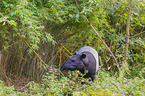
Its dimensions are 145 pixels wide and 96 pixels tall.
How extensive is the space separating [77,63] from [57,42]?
1027 mm

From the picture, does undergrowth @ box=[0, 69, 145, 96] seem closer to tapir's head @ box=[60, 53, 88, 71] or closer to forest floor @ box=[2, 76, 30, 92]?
tapir's head @ box=[60, 53, 88, 71]

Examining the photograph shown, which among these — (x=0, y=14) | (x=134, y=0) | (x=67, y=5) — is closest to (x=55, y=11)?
(x=67, y=5)

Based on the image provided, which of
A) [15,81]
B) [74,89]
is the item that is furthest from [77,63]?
[15,81]

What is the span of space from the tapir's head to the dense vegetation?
200mm

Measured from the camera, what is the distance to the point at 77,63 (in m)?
4.14

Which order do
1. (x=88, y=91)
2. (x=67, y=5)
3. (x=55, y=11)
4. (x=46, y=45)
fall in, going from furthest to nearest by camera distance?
(x=46, y=45)
(x=67, y=5)
(x=55, y=11)
(x=88, y=91)

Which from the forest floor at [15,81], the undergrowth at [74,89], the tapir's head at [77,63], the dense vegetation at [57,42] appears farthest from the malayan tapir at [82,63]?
the forest floor at [15,81]

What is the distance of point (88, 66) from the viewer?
4363 millimetres

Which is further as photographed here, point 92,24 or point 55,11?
point 92,24

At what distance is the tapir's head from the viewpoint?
4.07 m

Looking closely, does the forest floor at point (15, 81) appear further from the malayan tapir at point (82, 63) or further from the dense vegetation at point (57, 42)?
the malayan tapir at point (82, 63)

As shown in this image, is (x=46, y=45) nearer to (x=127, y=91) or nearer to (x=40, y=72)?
(x=40, y=72)

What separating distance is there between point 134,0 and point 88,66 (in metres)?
2.35

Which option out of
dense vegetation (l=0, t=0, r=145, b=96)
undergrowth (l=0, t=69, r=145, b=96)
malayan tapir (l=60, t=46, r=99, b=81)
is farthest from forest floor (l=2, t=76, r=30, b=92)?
malayan tapir (l=60, t=46, r=99, b=81)
